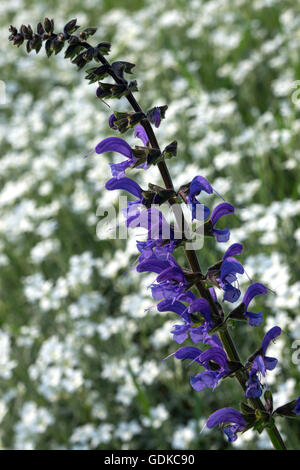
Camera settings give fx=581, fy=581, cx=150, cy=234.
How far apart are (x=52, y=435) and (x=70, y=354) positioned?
22.4 inches

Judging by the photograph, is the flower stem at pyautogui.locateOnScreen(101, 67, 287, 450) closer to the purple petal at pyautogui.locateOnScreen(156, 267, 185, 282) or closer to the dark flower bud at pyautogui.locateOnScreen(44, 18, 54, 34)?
the purple petal at pyautogui.locateOnScreen(156, 267, 185, 282)

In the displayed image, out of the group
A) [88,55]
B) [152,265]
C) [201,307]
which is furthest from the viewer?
[152,265]

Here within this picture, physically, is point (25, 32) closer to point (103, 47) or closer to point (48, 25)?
point (48, 25)

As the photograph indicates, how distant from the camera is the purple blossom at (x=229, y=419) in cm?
181

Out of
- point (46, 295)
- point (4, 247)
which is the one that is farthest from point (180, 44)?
point (46, 295)

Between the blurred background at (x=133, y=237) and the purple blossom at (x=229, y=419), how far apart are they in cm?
102

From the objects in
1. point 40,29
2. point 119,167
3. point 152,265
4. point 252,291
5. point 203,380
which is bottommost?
point 203,380

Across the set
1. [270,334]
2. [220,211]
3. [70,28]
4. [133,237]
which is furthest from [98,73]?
[133,237]

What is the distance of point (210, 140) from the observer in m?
4.68

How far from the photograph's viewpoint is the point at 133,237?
4324 mm

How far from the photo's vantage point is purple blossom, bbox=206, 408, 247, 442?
1810mm

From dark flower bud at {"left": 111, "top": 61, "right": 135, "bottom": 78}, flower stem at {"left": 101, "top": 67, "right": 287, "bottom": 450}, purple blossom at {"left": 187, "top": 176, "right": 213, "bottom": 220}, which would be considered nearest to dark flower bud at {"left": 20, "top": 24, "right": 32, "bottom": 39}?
dark flower bud at {"left": 111, "top": 61, "right": 135, "bottom": 78}

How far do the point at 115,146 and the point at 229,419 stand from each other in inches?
37.4

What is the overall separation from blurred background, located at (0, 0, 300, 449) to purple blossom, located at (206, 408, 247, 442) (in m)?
1.02
